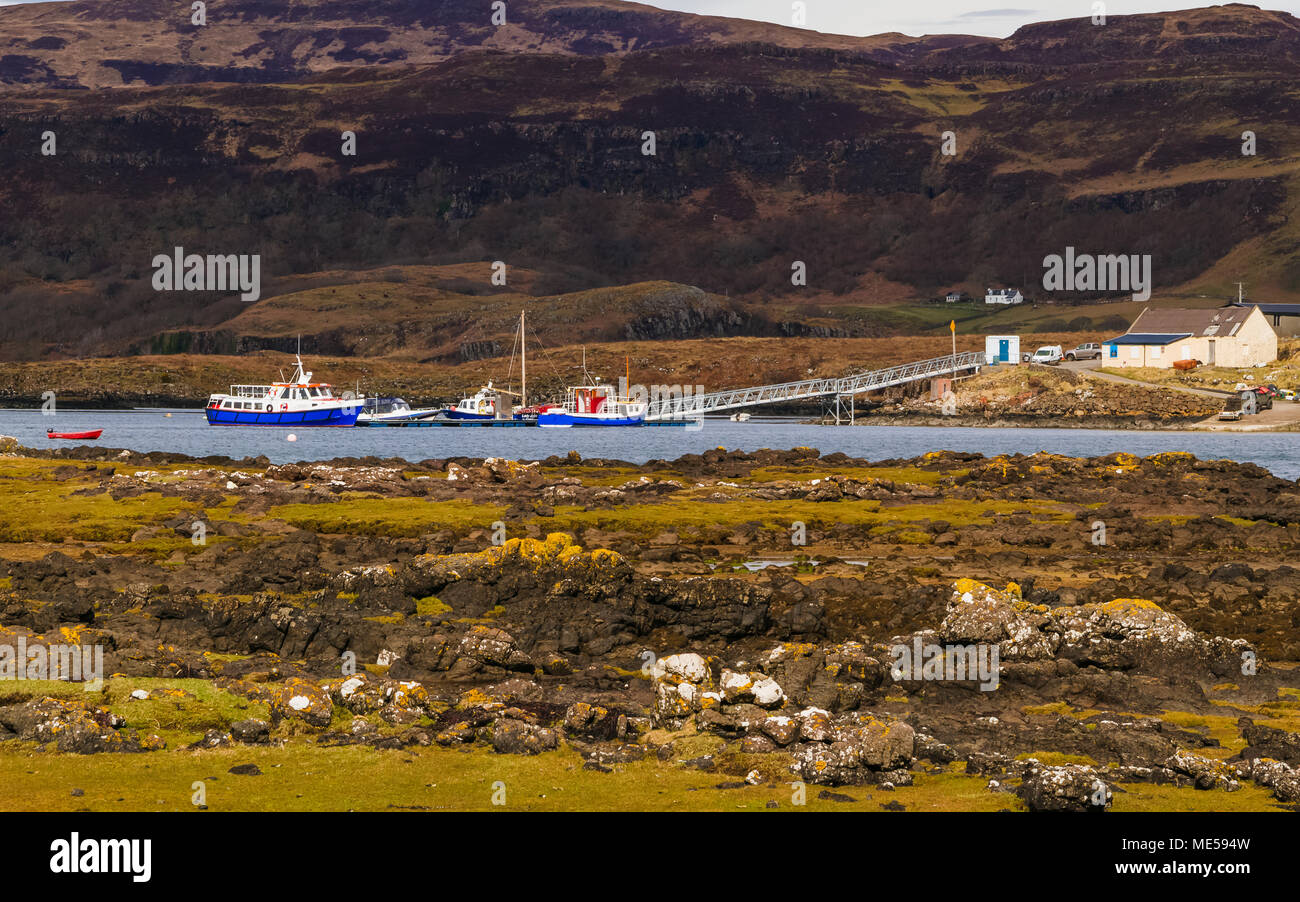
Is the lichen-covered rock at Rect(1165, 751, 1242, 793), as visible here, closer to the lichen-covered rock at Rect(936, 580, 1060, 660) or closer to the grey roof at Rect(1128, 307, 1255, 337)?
the lichen-covered rock at Rect(936, 580, 1060, 660)

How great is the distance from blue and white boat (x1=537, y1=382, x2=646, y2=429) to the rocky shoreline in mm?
89445

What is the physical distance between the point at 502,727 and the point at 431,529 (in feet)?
77.3

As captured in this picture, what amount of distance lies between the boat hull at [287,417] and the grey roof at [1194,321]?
81.8 metres

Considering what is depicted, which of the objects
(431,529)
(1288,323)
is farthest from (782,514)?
(1288,323)

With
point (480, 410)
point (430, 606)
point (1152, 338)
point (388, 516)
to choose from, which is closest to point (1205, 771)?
→ point (430, 606)

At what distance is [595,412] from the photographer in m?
140

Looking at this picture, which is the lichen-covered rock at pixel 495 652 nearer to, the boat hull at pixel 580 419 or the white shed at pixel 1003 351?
the boat hull at pixel 580 419

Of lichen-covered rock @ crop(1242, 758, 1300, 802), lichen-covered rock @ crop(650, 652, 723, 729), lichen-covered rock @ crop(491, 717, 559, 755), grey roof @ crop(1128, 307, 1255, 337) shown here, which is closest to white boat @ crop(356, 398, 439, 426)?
grey roof @ crop(1128, 307, 1255, 337)

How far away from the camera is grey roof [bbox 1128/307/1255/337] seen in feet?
486

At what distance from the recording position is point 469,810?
57.1ft

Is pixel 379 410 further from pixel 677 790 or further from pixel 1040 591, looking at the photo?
pixel 677 790

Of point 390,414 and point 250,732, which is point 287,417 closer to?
point 390,414

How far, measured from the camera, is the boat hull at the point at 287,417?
142m

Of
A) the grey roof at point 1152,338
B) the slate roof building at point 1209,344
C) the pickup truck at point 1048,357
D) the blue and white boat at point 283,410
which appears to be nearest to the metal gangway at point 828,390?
the pickup truck at point 1048,357
